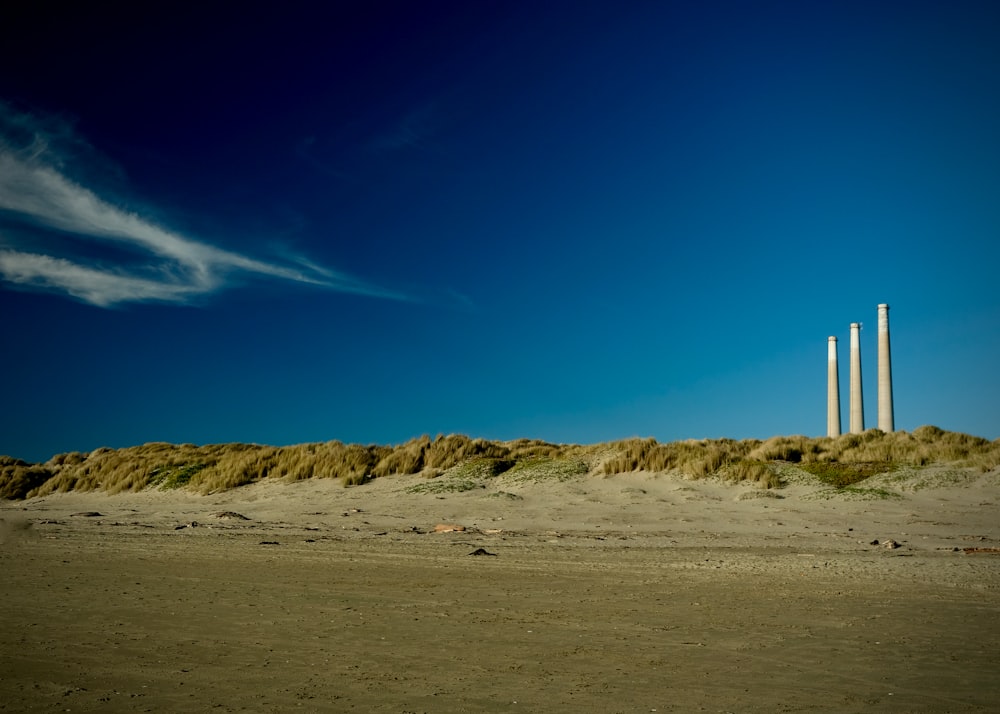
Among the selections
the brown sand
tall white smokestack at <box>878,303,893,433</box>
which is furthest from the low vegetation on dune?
tall white smokestack at <box>878,303,893,433</box>

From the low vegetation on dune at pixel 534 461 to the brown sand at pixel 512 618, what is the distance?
18.3 ft

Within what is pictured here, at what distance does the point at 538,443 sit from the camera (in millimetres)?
30500

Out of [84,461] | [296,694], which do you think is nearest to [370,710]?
[296,694]

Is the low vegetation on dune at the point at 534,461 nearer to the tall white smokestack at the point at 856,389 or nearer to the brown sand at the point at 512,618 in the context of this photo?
the brown sand at the point at 512,618

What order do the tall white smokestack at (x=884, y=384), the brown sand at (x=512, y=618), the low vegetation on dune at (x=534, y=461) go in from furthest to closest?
the tall white smokestack at (x=884, y=384) → the low vegetation on dune at (x=534, y=461) → the brown sand at (x=512, y=618)

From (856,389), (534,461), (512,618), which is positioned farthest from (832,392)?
(512,618)

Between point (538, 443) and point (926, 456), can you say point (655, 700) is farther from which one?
point (538, 443)

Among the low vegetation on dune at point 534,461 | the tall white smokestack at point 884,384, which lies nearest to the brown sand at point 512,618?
the low vegetation on dune at point 534,461

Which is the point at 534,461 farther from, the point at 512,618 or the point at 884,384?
the point at 884,384

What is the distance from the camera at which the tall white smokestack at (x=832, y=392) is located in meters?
63.0

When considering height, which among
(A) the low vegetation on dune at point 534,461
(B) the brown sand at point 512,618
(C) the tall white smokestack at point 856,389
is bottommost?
(B) the brown sand at point 512,618

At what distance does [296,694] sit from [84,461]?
1564 inches

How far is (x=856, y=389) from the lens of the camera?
202ft

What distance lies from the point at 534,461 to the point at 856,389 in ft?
146
